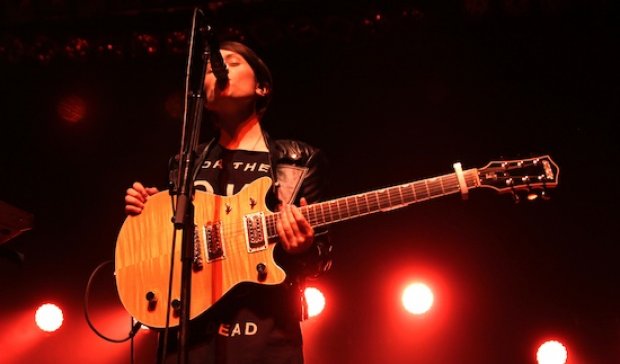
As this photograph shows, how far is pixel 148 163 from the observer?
158 inches

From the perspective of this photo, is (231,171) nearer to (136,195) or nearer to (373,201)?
(136,195)

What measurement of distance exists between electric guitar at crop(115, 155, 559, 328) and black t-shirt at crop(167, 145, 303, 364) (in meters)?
0.07

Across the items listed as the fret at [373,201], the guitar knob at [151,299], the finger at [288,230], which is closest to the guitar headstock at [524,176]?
the fret at [373,201]

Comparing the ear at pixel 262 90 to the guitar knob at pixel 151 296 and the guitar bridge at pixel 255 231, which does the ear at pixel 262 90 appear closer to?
the guitar bridge at pixel 255 231

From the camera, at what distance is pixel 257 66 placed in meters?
2.54

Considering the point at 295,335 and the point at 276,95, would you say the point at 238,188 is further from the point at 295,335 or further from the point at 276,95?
the point at 276,95

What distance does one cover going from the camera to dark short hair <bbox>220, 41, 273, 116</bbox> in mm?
2512

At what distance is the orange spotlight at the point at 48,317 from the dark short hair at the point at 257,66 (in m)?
2.37

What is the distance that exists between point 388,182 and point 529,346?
4.57ft

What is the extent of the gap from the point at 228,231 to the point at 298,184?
1.20 ft

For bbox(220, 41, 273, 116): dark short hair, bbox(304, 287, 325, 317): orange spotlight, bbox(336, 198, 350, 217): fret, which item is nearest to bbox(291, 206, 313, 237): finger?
bbox(336, 198, 350, 217): fret

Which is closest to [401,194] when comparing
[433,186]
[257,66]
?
[433,186]

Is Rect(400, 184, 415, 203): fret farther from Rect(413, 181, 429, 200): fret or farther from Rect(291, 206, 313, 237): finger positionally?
Rect(291, 206, 313, 237): finger

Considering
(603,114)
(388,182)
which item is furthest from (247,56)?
(603,114)
